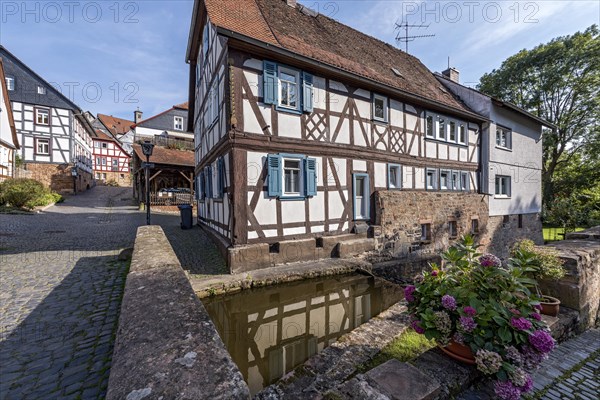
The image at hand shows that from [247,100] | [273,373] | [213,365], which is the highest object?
[247,100]

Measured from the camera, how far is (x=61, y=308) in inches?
163

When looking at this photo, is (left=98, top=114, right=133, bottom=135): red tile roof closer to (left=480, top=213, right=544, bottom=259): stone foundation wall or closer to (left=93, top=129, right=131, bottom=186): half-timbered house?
(left=93, top=129, right=131, bottom=186): half-timbered house

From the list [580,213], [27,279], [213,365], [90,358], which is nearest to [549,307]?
[213,365]

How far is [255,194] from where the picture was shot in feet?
25.0

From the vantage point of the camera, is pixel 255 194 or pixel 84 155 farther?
pixel 84 155

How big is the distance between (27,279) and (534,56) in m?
32.0

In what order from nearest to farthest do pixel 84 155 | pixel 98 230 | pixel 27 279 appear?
pixel 27 279 < pixel 98 230 < pixel 84 155

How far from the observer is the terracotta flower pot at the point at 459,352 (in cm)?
219

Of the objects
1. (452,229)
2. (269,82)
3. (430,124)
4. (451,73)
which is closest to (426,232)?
(452,229)

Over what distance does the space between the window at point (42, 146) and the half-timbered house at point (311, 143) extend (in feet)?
73.5

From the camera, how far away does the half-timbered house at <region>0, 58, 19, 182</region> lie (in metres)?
18.5

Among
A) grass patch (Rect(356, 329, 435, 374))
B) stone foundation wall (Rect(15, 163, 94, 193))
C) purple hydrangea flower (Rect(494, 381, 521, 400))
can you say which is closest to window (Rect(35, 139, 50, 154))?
stone foundation wall (Rect(15, 163, 94, 193))

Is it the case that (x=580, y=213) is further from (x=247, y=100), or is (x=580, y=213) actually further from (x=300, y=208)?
(x=247, y=100)

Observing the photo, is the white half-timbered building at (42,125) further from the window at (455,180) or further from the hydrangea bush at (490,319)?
the window at (455,180)
